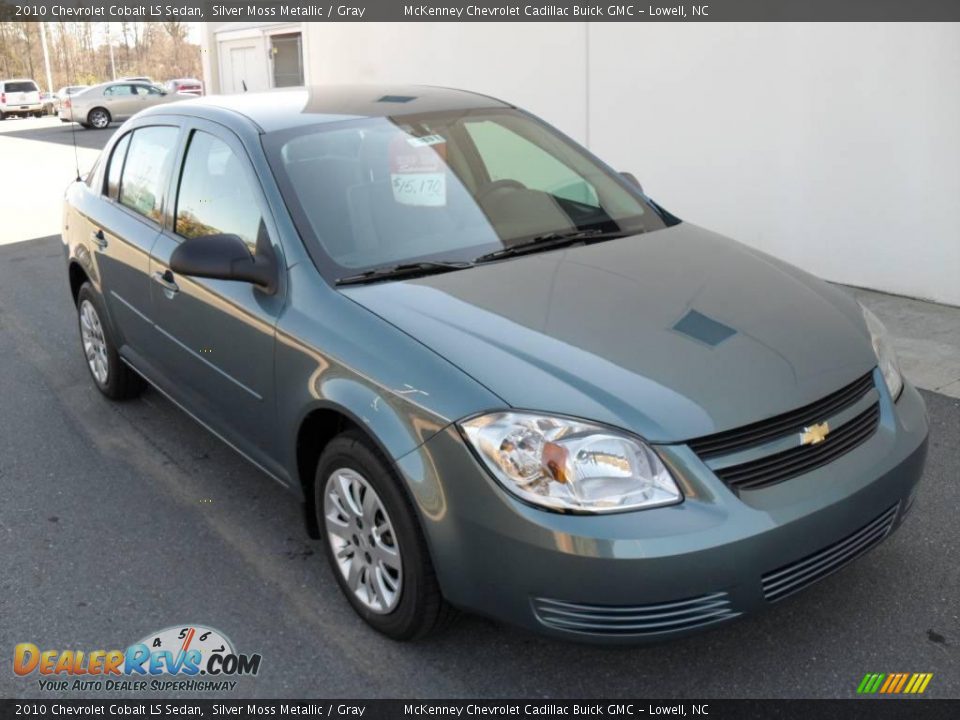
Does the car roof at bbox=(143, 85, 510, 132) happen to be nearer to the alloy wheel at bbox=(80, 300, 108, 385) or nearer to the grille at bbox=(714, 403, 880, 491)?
the alloy wheel at bbox=(80, 300, 108, 385)

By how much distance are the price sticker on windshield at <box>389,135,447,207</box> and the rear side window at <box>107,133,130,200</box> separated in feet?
5.94

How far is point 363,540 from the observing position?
9.54ft

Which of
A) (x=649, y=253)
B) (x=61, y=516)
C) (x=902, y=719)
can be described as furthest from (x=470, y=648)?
(x=61, y=516)

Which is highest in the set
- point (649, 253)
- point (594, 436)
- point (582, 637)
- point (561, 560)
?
point (649, 253)

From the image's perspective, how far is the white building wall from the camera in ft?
20.5

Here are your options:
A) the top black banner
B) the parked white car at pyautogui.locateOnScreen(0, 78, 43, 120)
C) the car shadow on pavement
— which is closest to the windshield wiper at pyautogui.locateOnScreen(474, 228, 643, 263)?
the top black banner

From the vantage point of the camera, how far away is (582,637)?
7.89 feet

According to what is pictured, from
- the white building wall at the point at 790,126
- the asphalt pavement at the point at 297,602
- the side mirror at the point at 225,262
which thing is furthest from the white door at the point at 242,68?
the side mirror at the point at 225,262

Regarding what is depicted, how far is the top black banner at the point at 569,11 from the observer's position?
6.28m

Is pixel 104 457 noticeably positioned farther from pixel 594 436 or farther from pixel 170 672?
pixel 594 436

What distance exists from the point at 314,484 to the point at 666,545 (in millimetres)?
1371

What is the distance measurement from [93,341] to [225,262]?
244 cm

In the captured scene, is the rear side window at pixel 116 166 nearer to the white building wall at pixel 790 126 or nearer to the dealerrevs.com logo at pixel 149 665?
the dealerrevs.com logo at pixel 149 665

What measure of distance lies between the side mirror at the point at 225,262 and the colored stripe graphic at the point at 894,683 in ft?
7.31
